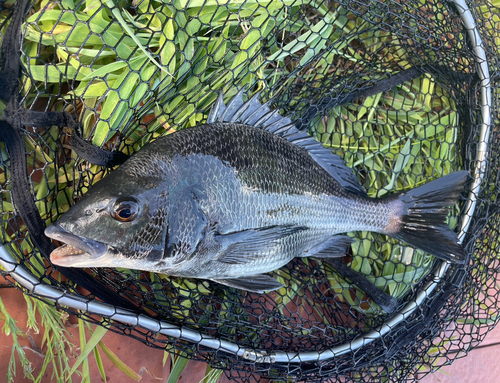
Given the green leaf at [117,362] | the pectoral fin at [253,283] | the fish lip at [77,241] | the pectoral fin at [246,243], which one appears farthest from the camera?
the green leaf at [117,362]

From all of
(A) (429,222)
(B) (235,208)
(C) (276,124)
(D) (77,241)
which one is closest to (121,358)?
(D) (77,241)

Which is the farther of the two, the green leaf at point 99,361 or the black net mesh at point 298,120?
the green leaf at point 99,361

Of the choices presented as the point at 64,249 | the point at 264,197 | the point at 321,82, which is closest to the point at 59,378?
the point at 64,249

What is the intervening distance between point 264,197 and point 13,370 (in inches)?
52.7

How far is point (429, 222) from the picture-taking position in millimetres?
1543

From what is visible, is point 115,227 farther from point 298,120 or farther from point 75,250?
point 298,120

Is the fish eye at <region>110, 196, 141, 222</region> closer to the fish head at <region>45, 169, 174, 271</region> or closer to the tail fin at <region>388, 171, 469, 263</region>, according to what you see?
the fish head at <region>45, 169, 174, 271</region>

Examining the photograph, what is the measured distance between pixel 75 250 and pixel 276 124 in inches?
34.7

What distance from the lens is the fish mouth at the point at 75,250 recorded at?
988mm

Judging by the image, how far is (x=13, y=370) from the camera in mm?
1436

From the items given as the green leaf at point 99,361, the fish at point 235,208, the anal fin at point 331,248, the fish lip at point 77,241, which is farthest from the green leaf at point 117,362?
the anal fin at point 331,248

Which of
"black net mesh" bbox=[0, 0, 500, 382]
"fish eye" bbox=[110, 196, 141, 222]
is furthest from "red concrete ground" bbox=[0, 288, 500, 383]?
"fish eye" bbox=[110, 196, 141, 222]

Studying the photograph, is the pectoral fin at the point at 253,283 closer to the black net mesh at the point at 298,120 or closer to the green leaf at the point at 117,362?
the black net mesh at the point at 298,120

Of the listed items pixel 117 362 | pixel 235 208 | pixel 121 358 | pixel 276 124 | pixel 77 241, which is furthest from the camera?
pixel 121 358
